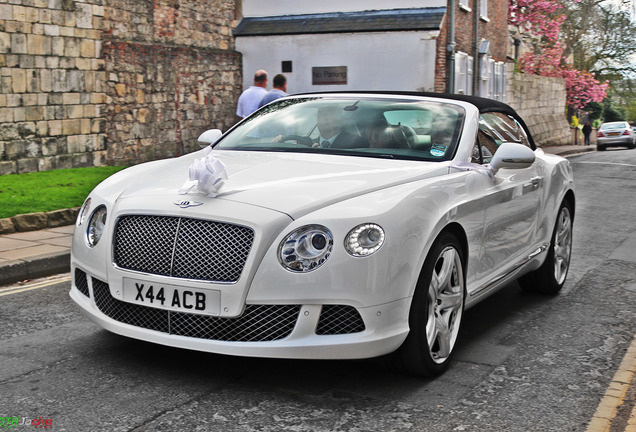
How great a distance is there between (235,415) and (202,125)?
18.0 metres

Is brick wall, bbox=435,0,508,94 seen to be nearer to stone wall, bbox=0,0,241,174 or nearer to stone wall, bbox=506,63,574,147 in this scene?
stone wall, bbox=506,63,574,147

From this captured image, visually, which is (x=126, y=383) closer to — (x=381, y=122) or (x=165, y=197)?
(x=165, y=197)

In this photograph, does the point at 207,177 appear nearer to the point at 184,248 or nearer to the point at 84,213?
the point at 184,248

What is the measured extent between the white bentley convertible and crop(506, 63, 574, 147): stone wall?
94.6 feet

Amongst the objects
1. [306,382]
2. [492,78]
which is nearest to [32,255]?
[306,382]

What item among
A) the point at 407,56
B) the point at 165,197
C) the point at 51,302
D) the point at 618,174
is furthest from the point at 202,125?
the point at 165,197

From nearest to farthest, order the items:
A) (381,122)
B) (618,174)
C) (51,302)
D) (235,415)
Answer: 1. (235,415)
2. (381,122)
3. (51,302)
4. (618,174)

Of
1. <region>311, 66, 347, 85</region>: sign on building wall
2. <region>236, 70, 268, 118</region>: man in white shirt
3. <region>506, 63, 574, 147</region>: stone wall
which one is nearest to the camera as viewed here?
<region>236, 70, 268, 118</region>: man in white shirt

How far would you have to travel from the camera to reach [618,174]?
2025cm

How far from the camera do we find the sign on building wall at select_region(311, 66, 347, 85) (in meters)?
23.6

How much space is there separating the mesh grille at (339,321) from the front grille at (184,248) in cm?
45

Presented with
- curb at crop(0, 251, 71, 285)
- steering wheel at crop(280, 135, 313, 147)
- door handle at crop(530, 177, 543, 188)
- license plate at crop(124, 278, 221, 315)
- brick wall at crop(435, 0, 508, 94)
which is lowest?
curb at crop(0, 251, 71, 285)

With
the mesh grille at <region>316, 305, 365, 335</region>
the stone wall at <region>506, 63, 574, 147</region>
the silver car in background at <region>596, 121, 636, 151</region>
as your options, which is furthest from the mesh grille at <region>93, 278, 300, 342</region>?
the silver car in background at <region>596, 121, 636, 151</region>

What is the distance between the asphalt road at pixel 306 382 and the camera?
12.4 feet
